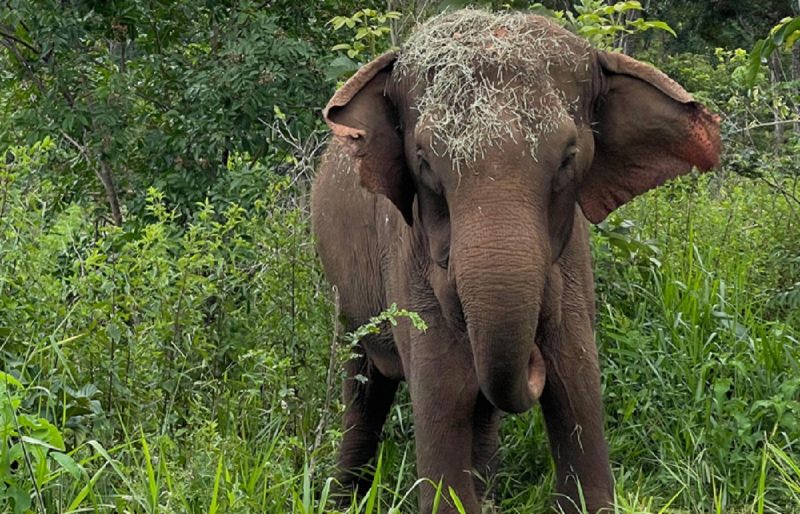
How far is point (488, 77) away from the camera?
14.2ft

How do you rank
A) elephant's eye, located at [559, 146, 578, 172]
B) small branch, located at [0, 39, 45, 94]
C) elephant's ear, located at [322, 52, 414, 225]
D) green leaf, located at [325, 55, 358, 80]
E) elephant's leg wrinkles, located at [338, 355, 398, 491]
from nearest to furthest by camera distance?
elephant's eye, located at [559, 146, 578, 172], elephant's ear, located at [322, 52, 414, 225], elephant's leg wrinkles, located at [338, 355, 398, 491], green leaf, located at [325, 55, 358, 80], small branch, located at [0, 39, 45, 94]

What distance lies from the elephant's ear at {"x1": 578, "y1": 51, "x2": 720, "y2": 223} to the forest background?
2.97ft

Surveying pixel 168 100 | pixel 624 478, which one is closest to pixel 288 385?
pixel 624 478

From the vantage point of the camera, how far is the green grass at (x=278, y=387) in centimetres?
437

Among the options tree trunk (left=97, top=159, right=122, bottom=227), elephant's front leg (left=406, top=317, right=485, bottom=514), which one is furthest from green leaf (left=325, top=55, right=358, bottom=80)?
elephant's front leg (left=406, top=317, right=485, bottom=514)

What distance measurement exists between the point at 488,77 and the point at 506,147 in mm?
268

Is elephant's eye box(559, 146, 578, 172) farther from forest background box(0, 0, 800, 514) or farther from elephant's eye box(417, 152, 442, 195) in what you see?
forest background box(0, 0, 800, 514)

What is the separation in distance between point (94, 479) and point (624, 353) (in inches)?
106

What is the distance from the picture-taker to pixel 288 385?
4.98 metres

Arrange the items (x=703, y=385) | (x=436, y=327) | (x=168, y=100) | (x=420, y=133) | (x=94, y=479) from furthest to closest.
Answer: (x=168, y=100) → (x=703, y=385) → (x=436, y=327) → (x=420, y=133) → (x=94, y=479)

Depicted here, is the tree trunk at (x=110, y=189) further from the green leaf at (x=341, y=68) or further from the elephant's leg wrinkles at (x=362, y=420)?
the elephant's leg wrinkles at (x=362, y=420)

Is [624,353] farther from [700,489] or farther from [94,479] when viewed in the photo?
[94,479]

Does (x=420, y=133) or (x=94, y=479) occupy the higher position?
(x=420, y=133)

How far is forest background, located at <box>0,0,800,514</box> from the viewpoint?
462 cm
